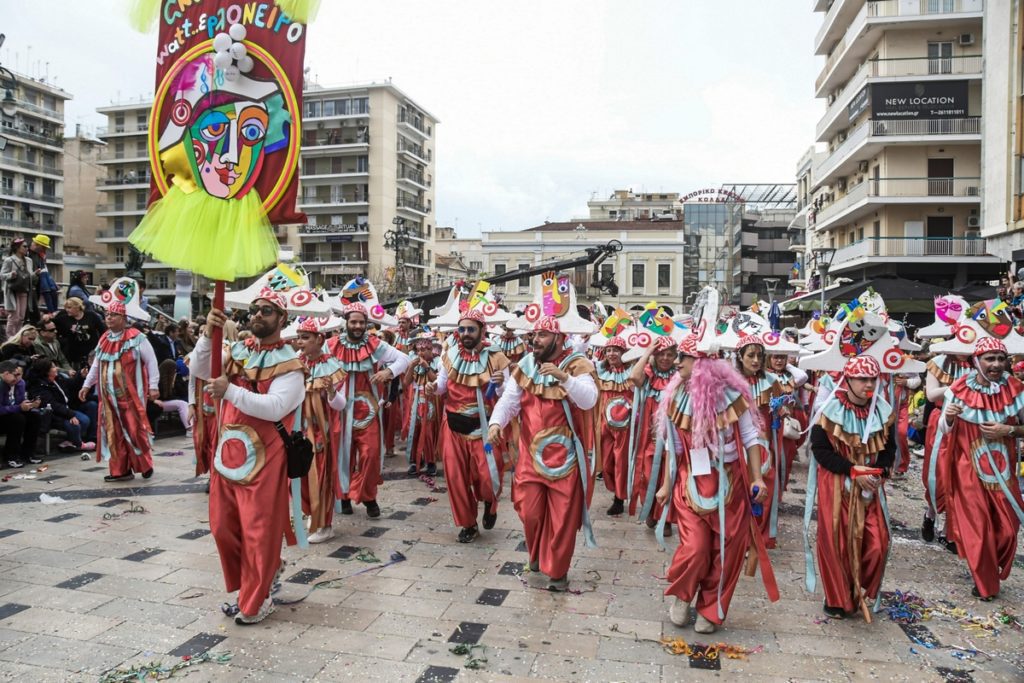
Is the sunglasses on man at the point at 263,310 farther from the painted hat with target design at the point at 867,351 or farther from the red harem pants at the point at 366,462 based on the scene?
the painted hat with target design at the point at 867,351

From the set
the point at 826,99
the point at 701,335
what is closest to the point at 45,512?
the point at 701,335

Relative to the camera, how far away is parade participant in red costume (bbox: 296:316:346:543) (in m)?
6.47

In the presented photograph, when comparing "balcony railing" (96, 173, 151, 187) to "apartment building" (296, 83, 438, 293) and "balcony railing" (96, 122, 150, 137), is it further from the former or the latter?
"apartment building" (296, 83, 438, 293)

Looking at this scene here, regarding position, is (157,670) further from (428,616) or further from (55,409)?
(55,409)

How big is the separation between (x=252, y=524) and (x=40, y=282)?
10.4 m

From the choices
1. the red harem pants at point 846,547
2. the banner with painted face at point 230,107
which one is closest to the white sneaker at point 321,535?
the banner with painted face at point 230,107

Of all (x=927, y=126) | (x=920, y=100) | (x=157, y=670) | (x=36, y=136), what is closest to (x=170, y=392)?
(x=157, y=670)

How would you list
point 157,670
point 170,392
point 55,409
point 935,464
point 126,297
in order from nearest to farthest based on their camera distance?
point 157,670 → point 935,464 → point 126,297 → point 55,409 → point 170,392

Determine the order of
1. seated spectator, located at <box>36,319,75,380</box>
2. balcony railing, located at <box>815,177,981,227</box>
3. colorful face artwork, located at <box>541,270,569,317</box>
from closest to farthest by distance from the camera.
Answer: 1. colorful face artwork, located at <box>541,270,569,317</box>
2. seated spectator, located at <box>36,319,75,380</box>
3. balcony railing, located at <box>815,177,981,227</box>

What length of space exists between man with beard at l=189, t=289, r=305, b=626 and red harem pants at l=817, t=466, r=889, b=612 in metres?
3.35

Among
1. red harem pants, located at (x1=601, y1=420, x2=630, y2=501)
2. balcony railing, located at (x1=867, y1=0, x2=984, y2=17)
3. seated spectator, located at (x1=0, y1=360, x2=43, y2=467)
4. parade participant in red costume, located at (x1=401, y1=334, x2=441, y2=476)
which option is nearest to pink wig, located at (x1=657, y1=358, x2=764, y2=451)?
red harem pants, located at (x1=601, y1=420, x2=630, y2=501)

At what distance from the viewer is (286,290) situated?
5.50 metres

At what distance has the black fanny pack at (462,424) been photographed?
6.80m

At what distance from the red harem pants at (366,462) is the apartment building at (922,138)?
29206mm
